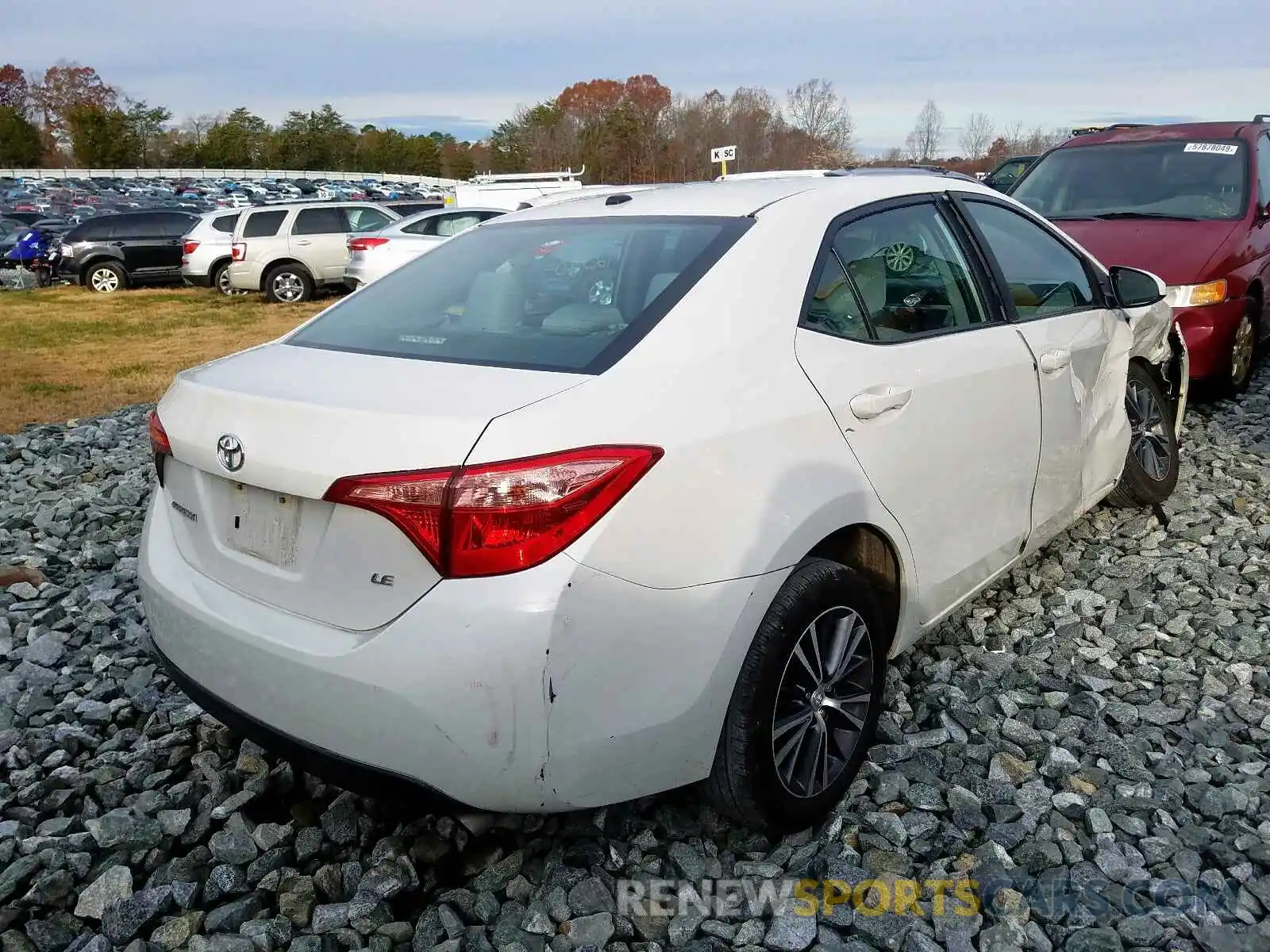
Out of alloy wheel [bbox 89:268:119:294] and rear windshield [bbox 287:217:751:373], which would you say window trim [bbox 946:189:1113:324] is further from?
alloy wheel [bbox 89:268:119:294]

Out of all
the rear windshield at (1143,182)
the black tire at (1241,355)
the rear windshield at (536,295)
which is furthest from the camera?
the rear windshield at (1143,182)

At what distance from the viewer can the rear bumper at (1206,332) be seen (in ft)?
19.9

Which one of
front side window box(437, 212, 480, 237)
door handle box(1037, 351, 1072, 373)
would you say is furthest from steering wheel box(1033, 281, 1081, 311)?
front side window box(437, 212, 480, 237)

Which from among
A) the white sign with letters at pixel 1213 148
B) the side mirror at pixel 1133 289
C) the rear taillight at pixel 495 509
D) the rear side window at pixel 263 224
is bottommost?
the rear side window at pixel 263 224

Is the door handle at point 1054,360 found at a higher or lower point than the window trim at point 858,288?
lower

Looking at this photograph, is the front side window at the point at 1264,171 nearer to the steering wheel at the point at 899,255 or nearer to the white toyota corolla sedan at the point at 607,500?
the white toyota corolla sedan at the point at 607,500

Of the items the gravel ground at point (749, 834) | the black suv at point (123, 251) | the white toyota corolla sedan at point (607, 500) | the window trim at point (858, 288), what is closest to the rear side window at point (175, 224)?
the black suv at point (123, 251)

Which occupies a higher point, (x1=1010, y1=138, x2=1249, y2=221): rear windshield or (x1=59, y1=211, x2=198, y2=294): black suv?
(x1=1010, y1=138, x2=1249, y2=221): rear windshield

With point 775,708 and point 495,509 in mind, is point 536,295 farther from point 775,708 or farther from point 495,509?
point 775,708

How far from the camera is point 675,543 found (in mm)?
2051

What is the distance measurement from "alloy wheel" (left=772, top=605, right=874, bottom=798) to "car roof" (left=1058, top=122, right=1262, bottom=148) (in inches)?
251

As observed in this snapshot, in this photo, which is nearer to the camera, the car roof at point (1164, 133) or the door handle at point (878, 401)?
the door handle at point (878, 401)

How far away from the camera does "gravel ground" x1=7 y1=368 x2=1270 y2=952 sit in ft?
7.50

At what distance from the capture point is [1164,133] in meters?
7.51
